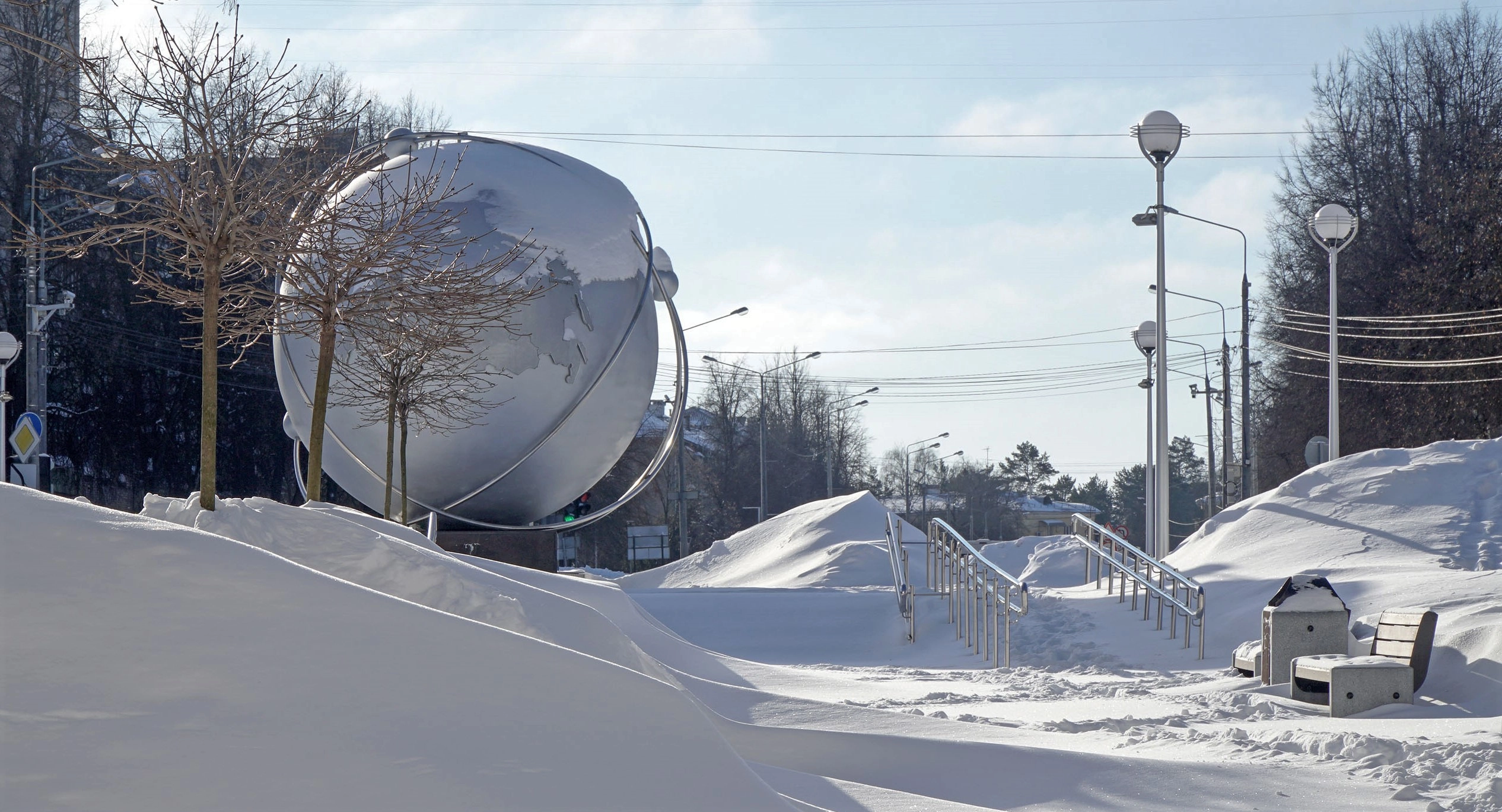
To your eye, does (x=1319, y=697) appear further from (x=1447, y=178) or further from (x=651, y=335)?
(x=1447, y=178)

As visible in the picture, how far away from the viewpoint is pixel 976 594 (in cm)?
1328

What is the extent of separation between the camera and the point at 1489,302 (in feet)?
101

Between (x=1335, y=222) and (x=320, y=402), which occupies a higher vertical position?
(x=1335, y=222)

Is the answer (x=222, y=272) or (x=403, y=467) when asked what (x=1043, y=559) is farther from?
(x=222, y=272)

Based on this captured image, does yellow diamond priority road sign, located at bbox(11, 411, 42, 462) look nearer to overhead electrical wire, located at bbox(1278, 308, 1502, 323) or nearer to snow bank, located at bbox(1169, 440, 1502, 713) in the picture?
snow bank, located at bbox(1169, 440, 1502, 713)

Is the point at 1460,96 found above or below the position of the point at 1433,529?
above

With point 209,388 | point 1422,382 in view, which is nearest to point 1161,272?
point 209,388

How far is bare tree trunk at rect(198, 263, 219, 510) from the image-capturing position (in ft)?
22.8

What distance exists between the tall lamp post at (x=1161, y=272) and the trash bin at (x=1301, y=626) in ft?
19.6

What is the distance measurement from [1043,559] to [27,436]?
48.1 feet

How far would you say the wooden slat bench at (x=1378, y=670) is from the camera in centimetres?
830

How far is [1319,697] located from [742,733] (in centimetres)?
493

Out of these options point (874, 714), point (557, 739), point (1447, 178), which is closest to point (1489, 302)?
point (1447, 178)

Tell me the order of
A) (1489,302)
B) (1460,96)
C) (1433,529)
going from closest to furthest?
(1433,529) < (1489,302) < (1460,96)
